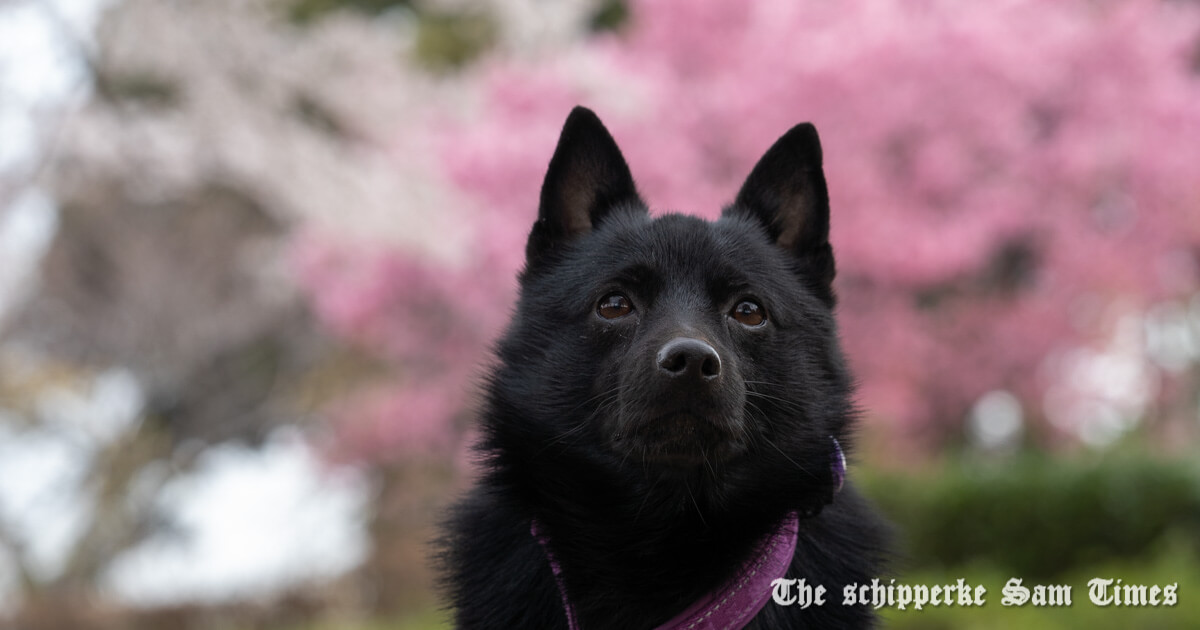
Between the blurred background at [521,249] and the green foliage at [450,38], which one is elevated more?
the green foliage at [450,38]

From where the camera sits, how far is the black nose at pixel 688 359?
2012mm

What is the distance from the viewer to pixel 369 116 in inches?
505

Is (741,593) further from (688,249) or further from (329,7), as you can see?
(329,7)

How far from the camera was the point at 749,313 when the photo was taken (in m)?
2.29

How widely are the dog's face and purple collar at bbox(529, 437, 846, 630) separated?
153 mm

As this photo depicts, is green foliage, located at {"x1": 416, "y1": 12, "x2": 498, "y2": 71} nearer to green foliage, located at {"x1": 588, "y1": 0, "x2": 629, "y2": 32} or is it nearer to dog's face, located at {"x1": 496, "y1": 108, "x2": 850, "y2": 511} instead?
green foliage, located at {"x1": 588, "y1": 0, "x2": 629, "y2": 32}

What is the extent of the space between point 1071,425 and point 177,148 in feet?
31.9

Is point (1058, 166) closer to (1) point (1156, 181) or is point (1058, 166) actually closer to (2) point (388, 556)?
(1) point (1156, 181)

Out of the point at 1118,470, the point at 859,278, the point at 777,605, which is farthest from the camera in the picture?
the point at 859,278

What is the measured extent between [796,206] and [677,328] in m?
0.62

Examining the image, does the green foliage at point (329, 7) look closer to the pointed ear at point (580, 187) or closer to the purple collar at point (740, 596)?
the pointed ear at point (580, 187)

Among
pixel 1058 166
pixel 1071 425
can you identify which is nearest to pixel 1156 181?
pixel 1058 166

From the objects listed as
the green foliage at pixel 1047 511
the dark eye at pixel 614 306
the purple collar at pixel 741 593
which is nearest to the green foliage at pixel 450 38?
the green foliage at pixel 1047 511

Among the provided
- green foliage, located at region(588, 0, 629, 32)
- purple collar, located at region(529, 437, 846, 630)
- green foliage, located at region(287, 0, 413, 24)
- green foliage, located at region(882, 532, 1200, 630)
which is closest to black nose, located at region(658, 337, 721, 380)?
purple collar, located at region(529, 437, 846, 630)
